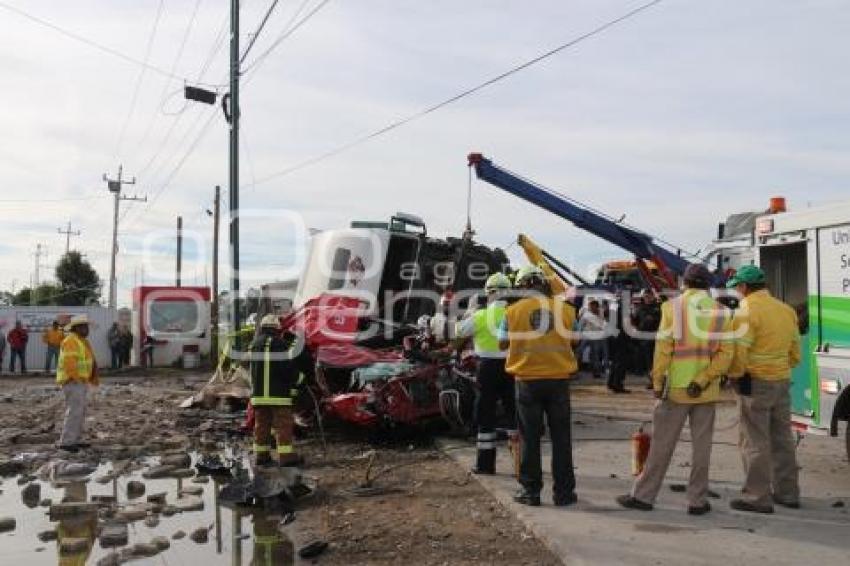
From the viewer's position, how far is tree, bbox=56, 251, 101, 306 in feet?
207

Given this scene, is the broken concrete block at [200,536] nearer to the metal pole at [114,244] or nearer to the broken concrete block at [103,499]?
the broken concrete block at [103,499]

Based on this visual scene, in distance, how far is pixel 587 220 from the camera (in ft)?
52.9

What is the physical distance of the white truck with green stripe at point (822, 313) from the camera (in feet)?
25.1

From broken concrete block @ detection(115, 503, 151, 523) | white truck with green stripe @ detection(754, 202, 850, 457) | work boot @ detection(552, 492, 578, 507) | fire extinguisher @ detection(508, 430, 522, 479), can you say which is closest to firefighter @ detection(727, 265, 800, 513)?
white truck with green stripe @ detection(754, 202, 850, 457)

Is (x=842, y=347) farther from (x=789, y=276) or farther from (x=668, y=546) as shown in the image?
(x=668, y=546)

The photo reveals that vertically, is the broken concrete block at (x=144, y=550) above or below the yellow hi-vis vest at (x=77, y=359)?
below

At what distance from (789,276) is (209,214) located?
99.2 ft

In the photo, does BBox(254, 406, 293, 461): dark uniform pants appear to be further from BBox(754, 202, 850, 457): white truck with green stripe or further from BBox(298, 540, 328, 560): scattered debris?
BBox(754, 202, 850, 457): white truck with green stripe

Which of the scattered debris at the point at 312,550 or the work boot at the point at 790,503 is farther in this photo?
the work boot at the point at 790,503

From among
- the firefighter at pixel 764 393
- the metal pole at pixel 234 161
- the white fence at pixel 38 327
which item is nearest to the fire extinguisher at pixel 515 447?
the firefighter at pixel 764 393

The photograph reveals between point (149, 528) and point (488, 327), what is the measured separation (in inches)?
142

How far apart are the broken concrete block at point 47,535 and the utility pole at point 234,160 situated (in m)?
9.54

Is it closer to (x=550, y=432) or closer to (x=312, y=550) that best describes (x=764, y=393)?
(x=550, y=432)

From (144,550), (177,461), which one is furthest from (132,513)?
(177,461)
